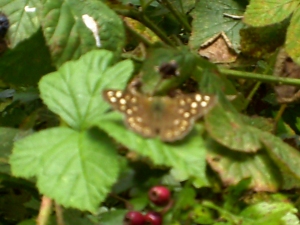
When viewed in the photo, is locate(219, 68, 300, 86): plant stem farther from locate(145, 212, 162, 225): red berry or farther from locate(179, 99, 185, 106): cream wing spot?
locate(145, 212, 162, 225): red berry

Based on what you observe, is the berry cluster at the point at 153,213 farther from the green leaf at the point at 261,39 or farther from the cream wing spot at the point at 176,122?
the green leaf at the point at 261,39

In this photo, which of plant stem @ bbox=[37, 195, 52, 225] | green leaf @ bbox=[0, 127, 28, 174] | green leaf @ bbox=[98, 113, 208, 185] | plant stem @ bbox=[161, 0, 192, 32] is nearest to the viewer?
green leaf @ bbox=[98, 113, 208, 185]

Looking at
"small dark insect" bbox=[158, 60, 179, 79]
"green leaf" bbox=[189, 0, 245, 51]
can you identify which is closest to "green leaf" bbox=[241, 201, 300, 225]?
"small dark insect" bbox=[158, 60, 179, 79]

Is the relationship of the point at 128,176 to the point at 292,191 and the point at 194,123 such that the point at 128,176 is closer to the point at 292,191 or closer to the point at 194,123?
the point at 194,123

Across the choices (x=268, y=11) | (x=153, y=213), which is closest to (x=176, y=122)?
(x=153, y=213)

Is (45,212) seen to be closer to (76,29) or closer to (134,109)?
(134,109)
